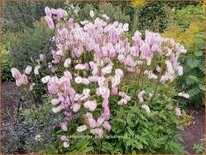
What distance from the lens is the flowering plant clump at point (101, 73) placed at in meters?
3.72

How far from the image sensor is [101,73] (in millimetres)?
3861

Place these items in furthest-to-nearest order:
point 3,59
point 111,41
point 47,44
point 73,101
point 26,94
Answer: point 3,59 → point 47,44 → point 26,94 → point 111,41 → point 73,101

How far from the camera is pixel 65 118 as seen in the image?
12.8 ft

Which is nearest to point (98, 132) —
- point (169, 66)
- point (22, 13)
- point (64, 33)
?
point (169, 66)

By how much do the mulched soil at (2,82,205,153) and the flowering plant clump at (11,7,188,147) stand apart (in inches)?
31.3

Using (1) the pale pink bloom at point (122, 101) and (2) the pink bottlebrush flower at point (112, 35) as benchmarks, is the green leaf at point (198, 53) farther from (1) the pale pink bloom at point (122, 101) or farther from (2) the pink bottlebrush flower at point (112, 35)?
(1) the pale pink bloom at point (122, 101)

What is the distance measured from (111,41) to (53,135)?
1.01 meters

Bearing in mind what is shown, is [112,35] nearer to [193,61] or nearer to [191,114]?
[193,61]

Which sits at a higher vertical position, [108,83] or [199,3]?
[108,83]

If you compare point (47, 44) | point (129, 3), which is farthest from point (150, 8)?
point (47, 44)

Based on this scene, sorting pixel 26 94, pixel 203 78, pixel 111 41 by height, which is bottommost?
pixel 203 78

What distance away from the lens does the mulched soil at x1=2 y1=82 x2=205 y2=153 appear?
16.1 ft

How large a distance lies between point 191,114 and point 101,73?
2092 millimetres

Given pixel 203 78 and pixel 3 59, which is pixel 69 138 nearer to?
pixel 203 78
